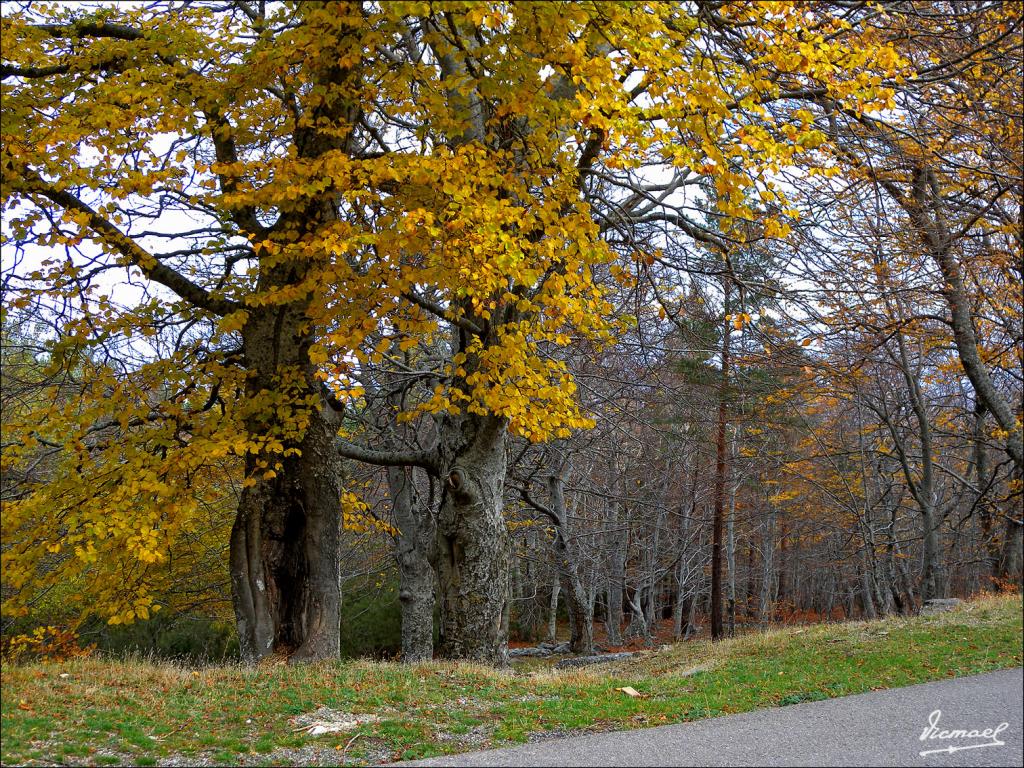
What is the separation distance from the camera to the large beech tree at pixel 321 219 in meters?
7.02

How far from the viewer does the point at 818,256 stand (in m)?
9.06

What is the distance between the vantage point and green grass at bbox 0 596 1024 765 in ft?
17.3

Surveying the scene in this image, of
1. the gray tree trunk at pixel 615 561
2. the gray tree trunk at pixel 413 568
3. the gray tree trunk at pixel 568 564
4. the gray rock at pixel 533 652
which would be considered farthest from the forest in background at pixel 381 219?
the gray rock at pixel 533 652

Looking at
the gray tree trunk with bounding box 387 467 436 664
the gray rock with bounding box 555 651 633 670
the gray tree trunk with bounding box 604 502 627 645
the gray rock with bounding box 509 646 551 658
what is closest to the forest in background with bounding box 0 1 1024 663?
the gray tree trunk with bounding box 387 467 436 664

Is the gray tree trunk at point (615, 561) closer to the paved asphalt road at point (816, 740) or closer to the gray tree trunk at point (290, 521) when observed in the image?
the gray tree trunk at point (290, 521)

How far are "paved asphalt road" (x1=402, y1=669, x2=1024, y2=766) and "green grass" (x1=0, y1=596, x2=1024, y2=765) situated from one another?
1.20ft

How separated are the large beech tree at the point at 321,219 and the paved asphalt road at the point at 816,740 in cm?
339

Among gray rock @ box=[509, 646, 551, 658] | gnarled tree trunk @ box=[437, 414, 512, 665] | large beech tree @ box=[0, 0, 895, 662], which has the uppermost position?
large beech tree @ box=[0, 0, 895, 662]

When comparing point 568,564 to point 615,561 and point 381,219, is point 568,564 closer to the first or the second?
point 615,561

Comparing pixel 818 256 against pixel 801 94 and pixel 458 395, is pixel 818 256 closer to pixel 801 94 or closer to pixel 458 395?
pixel 801 94

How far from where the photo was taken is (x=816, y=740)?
548 cm

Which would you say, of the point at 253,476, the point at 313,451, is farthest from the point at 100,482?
the point at 313,451

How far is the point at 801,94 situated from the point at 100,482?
8534 mm

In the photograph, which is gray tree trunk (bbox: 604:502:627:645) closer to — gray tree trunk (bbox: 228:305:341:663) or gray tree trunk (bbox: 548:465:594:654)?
gray tree trunk (bbox: 548:465:594:654)
